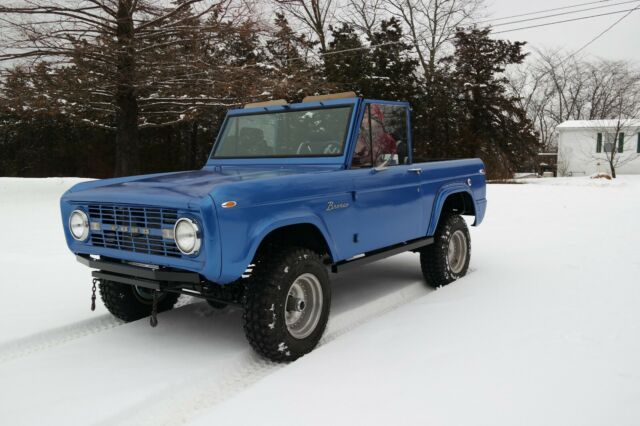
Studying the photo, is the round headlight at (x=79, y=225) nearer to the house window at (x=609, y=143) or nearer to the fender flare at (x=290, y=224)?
the fender flare at (x=290, y=224)

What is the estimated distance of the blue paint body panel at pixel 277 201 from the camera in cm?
320

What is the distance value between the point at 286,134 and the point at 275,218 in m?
1.56

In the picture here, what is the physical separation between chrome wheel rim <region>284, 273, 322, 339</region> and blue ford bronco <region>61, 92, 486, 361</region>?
10mm

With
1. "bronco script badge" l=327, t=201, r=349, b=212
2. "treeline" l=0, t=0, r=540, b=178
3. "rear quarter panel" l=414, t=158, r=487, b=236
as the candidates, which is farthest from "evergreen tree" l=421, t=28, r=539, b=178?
"bronco script badge" l=327, t=201, r=349, b=212

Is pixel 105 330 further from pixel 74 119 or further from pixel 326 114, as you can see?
pixel 74 119

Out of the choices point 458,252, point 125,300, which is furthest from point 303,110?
point 458,252

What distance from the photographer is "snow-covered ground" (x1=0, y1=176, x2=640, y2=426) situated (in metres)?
2.94

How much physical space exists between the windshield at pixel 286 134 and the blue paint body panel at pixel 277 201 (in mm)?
69

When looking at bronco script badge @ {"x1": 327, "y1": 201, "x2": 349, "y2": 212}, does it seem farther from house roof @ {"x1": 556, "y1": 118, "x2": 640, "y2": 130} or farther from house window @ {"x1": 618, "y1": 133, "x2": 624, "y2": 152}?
house window @ {"x1": 618, "y1": 133, "x2": 624, "y2": 152}

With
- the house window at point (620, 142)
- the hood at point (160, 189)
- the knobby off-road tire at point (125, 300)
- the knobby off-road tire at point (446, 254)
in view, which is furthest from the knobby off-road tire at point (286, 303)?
the house window at point (620, 142)

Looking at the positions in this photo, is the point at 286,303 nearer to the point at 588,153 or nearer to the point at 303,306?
the point at 303,306

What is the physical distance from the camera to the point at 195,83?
563 inches

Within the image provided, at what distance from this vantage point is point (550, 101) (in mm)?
46406

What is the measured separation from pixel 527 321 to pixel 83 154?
2147 cm
